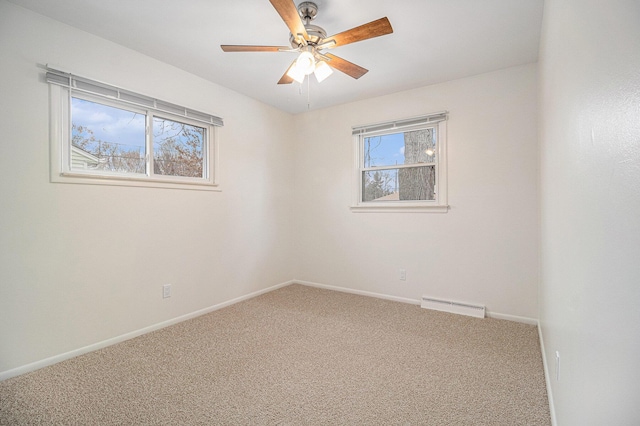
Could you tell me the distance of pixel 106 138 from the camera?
2.54 metres

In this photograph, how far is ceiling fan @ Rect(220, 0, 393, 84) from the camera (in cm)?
178

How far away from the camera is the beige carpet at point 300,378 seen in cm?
162

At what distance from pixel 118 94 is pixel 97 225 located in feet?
3.64

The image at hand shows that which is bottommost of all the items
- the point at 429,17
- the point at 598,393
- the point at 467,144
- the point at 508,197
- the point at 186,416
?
the point at 186,416

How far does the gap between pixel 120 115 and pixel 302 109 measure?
2.27 meters

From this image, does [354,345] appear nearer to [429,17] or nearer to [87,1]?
[429,17]

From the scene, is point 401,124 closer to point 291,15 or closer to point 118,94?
point 291,15

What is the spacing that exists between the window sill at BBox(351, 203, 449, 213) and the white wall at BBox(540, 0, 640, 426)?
1954 millimetres

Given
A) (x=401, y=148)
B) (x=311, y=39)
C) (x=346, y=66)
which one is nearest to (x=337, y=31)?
(x=346, y=66)

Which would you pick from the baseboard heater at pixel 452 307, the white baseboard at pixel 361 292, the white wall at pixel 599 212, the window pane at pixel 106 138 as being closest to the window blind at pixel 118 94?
the window pane at pixel 106 138

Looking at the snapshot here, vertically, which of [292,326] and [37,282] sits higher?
[37,282]

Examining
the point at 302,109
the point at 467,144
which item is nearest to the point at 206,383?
the point at 467,144

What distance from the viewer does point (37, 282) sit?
210 cm

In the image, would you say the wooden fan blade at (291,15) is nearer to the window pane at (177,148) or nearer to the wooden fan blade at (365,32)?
the wooden fan blade at (365,32)
